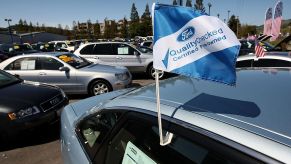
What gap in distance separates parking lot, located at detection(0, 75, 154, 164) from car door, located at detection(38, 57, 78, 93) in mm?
3043

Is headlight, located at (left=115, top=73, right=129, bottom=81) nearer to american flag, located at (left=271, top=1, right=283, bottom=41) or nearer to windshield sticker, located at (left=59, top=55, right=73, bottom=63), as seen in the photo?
windshield sticker, located at (left=59, top=55, right=73, bottom=63)

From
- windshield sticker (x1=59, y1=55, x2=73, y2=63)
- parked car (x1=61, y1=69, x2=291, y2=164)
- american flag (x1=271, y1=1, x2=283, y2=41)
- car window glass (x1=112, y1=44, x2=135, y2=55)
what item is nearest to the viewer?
parked car (x1=61, y1=69, x2=291, y2=164)

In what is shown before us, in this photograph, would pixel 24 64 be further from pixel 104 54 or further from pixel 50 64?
pixel 104 54

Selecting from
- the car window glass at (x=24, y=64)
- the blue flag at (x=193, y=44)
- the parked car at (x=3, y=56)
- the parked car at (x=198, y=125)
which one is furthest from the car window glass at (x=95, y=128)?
the parked car at (x=3, y=56)

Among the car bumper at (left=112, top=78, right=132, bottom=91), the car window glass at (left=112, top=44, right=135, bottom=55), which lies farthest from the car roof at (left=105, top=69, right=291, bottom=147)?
the car window glass at (left=112, top=44, right=135, bottom=55)

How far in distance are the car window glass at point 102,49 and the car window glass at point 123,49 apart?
0.69 ft

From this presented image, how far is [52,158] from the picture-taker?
4633 mm

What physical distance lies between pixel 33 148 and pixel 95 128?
2.84 m

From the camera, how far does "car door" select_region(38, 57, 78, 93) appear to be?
8750mm

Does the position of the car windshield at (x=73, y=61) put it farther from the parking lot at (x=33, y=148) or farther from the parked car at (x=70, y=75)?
the parking lot at (x=33, y=148)

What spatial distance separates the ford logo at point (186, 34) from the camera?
1.79 m

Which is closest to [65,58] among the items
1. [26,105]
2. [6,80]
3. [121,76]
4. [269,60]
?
[121,76]

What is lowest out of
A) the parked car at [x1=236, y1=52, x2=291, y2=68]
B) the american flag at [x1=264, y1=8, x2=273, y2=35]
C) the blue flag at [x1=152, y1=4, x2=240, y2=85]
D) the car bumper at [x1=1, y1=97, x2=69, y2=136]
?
the car bumper at [x1=1, y1=97, x2=69, y2=136]

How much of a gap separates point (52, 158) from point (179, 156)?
3.41 m
